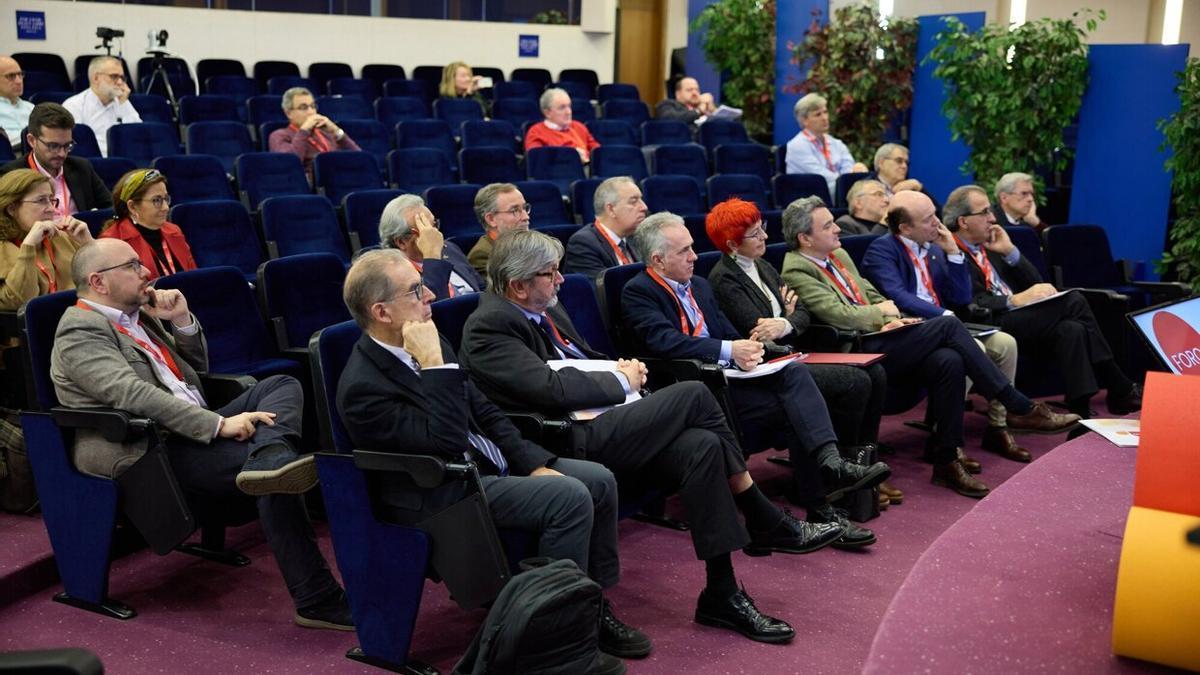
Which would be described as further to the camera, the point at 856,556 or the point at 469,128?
the point at 469,128

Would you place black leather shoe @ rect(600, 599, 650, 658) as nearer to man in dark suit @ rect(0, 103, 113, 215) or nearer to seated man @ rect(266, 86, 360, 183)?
man in dark suit @ rect(0, 103, 113, 215)

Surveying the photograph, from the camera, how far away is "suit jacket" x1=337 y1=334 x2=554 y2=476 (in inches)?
106

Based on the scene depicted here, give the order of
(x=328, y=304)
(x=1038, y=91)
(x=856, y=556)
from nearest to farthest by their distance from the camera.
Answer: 1. (x=856, y=556)
2. (x=328, y=304)
3. (x=1038, y=91)

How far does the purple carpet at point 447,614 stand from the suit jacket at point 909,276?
118 cm

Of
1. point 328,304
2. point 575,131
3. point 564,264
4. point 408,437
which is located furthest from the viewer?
point 575,131

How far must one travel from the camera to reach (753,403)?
3770 mm

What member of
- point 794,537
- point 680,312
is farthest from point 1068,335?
point 794,537

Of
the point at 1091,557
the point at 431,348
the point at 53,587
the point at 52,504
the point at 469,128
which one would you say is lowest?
the point at 53,587

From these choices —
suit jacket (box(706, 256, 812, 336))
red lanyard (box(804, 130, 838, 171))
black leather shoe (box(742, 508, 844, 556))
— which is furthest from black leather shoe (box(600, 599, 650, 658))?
red lanyard (box(804, 130, 838, 171))

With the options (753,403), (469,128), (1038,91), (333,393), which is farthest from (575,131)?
(333,393)

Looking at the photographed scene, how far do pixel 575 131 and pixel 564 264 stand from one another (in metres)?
3.11

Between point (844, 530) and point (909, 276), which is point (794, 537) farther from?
point (909, 276)

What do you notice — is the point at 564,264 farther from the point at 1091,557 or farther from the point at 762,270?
the point at 1091,557

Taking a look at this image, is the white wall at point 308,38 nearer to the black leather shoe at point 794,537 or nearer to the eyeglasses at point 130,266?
the eyeglasses at point 130,266
